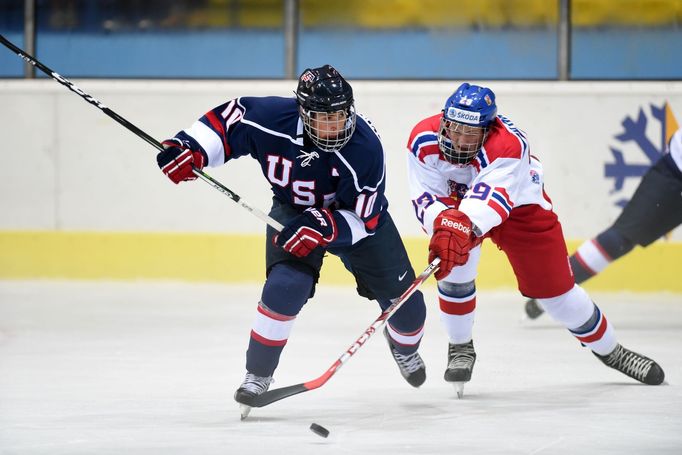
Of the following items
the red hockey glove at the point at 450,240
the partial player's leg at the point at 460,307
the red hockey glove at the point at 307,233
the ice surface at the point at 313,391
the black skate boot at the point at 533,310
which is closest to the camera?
the ice surface at the point at 313,391

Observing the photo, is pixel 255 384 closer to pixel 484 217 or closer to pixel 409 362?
pixel 409 362

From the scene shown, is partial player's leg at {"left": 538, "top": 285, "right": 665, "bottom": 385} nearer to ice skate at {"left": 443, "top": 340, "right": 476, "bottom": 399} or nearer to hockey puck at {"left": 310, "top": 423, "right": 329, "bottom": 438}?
ice skate at {"left": 443, "top": 340, "right": 476, "bottom": 399}

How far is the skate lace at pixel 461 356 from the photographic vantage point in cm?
346

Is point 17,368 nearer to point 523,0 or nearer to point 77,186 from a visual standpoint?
point 77,186

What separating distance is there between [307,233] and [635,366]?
3.85ft

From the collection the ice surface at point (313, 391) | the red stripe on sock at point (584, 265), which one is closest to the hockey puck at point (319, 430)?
the ice surface at point (313, 391)

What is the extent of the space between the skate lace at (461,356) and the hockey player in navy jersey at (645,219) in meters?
1.40

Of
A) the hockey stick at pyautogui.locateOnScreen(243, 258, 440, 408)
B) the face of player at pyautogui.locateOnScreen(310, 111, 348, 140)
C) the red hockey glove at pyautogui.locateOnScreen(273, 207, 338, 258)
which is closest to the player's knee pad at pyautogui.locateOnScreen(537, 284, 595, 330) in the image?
the hockey stick at pyautogui.locateOnScreen(243, 258, 440, 408)

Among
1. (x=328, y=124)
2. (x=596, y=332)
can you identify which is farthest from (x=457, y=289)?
(x=328, y=124)

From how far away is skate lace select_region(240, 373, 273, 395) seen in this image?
3.00 meters

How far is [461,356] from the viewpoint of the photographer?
3504 millimetres

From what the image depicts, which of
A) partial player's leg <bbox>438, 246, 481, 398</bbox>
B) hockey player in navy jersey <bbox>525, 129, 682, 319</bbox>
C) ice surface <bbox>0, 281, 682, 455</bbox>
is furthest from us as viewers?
hockey player in navy jersey <bbox>525, 129, 682, 319</bbox>

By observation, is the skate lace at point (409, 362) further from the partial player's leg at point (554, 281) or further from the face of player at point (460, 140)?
the face of player at point (460, 140)

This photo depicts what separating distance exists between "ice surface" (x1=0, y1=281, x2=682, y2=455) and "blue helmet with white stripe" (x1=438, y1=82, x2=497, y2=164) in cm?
71
